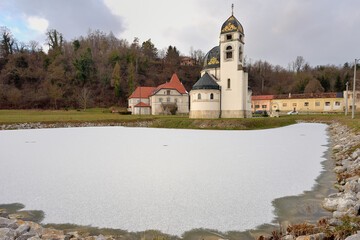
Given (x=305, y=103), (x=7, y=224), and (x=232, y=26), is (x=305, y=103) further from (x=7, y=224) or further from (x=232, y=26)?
(x=7, y=224)

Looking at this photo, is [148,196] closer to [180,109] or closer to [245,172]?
[245,172]

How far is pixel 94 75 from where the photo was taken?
7081cm

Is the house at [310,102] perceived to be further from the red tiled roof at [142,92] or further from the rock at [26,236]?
the rock at [26,236]

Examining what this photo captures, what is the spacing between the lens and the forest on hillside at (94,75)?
5569 centimetres

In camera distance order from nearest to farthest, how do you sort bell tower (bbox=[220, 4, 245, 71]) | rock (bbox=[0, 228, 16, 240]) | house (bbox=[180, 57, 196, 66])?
rock (bbox=[0, 228, 16, 240]), bell tower (bbox=[220, 4, 245, 71]), house (bbox=[180, 57, 196, 66])

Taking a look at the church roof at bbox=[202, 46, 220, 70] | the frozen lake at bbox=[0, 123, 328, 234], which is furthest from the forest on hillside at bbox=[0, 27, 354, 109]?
the frozen lake at bbox=[0, 123, 328, 234]

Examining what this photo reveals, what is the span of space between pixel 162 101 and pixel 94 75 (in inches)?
1339

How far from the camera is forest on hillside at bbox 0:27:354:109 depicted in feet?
183

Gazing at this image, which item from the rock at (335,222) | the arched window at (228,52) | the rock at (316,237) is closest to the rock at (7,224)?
the rock at (316,237)

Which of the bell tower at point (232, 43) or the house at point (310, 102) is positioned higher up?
the bell tower at point (232, 43)

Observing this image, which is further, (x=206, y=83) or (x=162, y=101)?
(x=162, y=101)

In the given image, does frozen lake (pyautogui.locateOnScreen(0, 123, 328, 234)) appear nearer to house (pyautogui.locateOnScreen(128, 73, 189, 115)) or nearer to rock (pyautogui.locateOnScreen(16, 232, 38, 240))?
rock (pyautogui.locateOnScreen(16, 232, 38, 240))

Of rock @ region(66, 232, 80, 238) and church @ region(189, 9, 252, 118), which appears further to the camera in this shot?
church @ region(189, 9, 252, 118)

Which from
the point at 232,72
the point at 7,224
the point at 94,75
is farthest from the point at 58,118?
the point at 94,75
